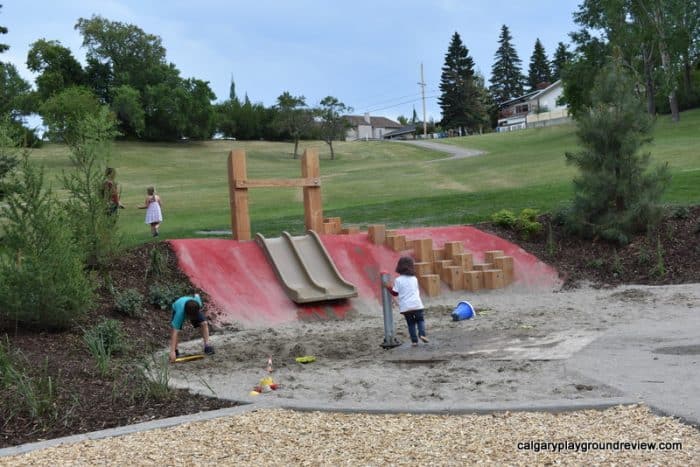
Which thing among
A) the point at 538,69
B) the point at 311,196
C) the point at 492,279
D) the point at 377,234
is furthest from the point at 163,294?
the point at 538,69

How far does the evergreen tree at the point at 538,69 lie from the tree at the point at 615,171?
10558 centimetres

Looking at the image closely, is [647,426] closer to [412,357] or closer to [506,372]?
[506,372]

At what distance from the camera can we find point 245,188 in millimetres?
13734

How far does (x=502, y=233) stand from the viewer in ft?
50.1

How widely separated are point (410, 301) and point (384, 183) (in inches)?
934

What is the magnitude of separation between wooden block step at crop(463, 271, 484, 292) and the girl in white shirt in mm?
3959

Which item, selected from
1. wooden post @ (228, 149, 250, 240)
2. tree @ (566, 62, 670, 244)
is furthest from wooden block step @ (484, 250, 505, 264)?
wooden post @ (228, 149, 250, 240)

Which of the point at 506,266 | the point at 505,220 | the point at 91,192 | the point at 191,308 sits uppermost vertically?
the point at 91,192

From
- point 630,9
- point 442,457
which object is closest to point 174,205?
point 442,457

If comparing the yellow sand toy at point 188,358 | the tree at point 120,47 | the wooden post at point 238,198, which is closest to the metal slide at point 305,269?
the wooden post at point 238,198

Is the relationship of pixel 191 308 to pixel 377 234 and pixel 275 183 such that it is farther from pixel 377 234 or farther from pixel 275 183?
pixel 377 234

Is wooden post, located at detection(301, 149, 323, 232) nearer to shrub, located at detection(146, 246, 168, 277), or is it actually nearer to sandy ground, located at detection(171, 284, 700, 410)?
sandy ground, located at detection(171, 284, 700, 410)

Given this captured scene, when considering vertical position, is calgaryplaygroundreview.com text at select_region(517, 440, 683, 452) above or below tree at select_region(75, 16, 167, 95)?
below

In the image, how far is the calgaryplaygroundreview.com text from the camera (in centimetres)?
459
